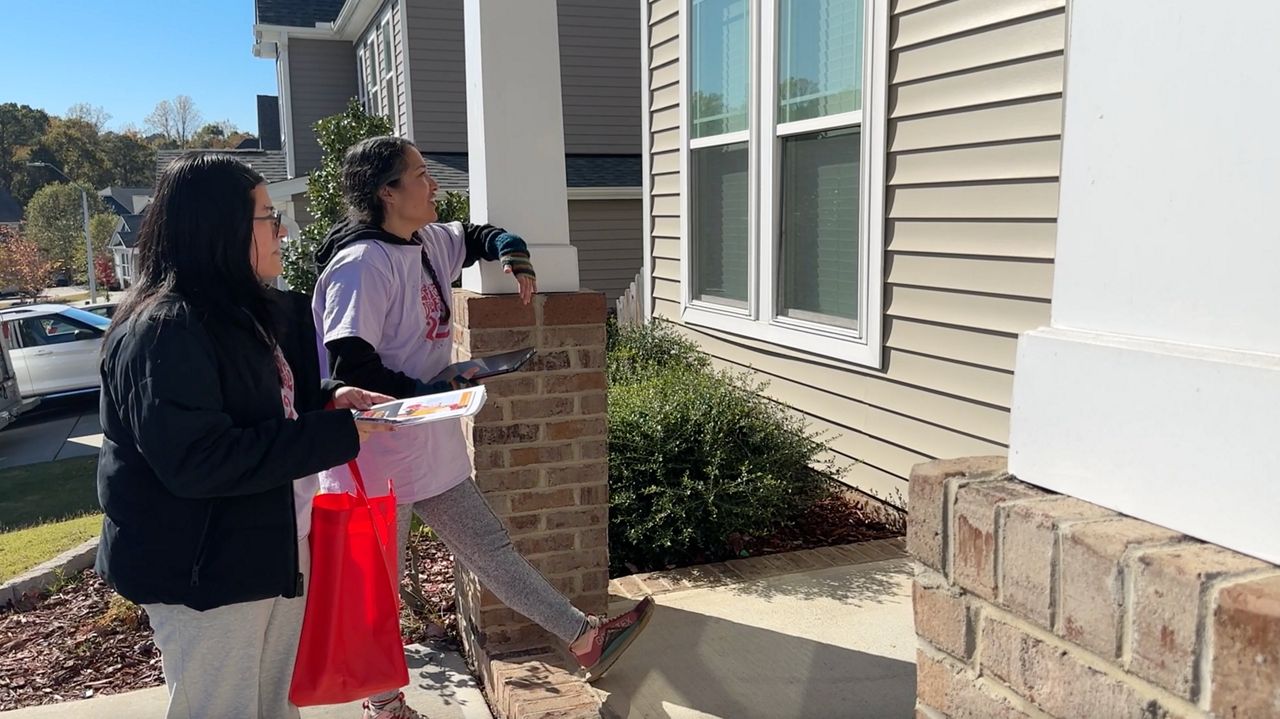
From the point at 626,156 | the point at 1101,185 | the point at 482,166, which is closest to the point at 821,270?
the point at 482,166

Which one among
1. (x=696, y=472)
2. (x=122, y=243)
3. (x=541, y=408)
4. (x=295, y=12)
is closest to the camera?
(x=541, y=408)

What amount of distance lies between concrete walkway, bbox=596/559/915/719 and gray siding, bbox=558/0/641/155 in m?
10.8

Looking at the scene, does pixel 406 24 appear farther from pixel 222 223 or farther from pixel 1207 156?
pixel 1207 156

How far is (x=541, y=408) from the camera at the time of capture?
3172 mm

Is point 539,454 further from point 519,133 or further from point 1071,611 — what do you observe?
point 1071,611

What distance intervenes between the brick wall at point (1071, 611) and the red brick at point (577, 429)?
196 cm

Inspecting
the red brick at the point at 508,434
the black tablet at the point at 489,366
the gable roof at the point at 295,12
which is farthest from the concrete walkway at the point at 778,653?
the gable roof at the point at 295,12

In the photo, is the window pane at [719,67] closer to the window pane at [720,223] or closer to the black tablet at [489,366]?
the window pane at [720,223]

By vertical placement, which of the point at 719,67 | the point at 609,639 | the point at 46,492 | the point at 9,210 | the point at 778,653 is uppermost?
the point at 9,210

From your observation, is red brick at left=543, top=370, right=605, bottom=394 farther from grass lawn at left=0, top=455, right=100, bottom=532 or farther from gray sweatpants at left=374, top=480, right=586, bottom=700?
grass lawn at left=0, top=455, right=100, bottom=532

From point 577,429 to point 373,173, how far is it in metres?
1.09

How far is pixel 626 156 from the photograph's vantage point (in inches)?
569

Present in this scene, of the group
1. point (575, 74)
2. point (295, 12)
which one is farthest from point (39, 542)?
point (295, 12)

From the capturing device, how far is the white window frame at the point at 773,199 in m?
4.67
